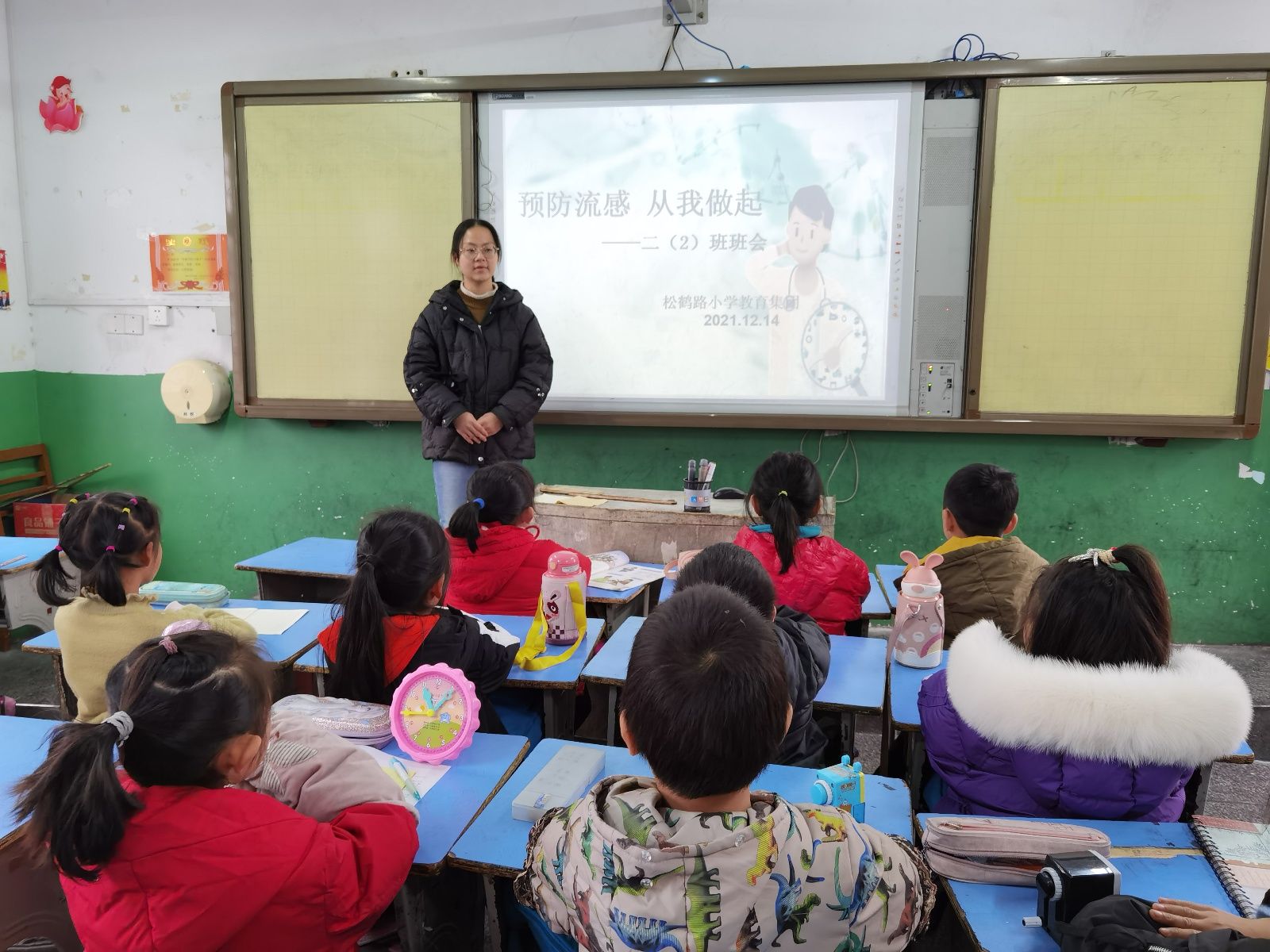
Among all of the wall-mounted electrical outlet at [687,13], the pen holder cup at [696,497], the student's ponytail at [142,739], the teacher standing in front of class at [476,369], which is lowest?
the pen holder cup at [696,497]

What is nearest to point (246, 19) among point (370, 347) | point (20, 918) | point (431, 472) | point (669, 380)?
point (370, 347)

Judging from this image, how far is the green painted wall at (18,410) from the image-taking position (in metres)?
4.13

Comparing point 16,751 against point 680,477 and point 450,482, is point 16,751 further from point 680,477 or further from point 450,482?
point 680,477

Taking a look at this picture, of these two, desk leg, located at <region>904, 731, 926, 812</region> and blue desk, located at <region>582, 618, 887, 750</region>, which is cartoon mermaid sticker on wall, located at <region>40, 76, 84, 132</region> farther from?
desk leg, located at <region>904, 731, 926, 812</region>

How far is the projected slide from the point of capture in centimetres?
345

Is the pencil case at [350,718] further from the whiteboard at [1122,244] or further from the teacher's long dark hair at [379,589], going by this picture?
the whiteboard at [1122,244]

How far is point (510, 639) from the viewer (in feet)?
5.91

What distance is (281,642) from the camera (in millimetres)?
1993

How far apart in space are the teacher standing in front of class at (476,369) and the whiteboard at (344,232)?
0.54 m

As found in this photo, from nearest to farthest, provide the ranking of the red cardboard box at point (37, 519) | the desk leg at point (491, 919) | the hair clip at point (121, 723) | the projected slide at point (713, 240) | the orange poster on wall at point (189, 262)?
the hair clip at point (121, 723), the desk leg at point (491, 919), the projected slide at point (713, 240), the red cardboard box at point (37, 519), the orange poster on wall at point (189, 262)

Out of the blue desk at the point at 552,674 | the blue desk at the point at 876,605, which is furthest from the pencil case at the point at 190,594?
the blue desk at the point at 876,605

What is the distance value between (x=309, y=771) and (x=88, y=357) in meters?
3.93

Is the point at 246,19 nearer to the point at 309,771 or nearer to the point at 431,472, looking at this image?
the point at 431,472

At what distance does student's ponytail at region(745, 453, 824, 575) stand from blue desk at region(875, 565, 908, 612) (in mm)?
348
